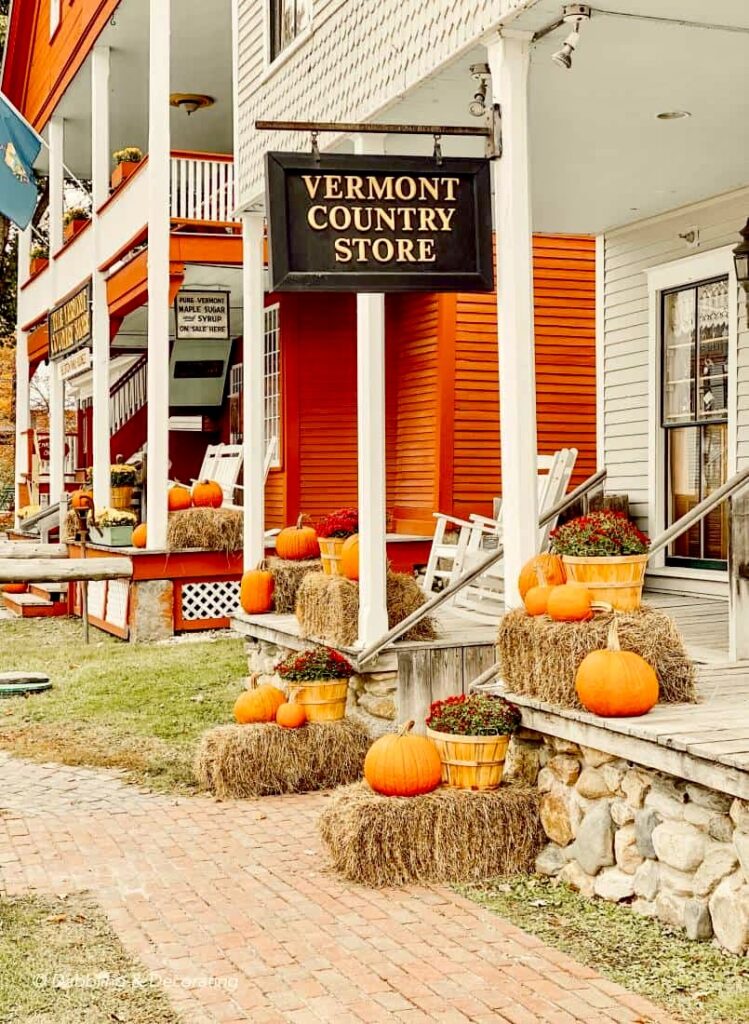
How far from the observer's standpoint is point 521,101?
604 cm

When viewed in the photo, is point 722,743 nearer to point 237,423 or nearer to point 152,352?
point 152,352

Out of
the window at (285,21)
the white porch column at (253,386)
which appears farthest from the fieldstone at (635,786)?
the window at (285,21)

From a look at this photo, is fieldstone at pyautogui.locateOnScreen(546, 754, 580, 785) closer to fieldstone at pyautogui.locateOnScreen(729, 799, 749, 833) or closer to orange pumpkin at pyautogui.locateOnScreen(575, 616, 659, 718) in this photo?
orange pumpkin at pyautogui.locateOnScreen(575, 616, 659, 718)

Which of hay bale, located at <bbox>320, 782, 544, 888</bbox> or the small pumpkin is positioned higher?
the small pumpkin

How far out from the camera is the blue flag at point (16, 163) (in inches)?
655

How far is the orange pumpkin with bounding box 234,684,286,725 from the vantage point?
7.51m

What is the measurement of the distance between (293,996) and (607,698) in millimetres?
1705

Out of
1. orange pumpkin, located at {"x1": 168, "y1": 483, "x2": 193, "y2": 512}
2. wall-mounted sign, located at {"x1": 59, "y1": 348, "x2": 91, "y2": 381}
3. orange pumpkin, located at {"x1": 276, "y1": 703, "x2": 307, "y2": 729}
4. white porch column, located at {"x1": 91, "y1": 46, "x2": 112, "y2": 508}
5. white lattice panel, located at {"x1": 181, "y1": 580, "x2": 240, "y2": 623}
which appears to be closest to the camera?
orange pumpkin, located at {"x1": 276, "y1": 703, "x2": 307, "y2": 729}

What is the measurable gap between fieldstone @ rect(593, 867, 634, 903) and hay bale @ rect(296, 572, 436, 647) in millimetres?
2938

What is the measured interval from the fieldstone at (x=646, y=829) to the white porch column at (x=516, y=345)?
1507mm

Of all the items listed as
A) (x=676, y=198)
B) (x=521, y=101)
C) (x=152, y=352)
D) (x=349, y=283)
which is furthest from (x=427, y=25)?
(x=152, y=352)

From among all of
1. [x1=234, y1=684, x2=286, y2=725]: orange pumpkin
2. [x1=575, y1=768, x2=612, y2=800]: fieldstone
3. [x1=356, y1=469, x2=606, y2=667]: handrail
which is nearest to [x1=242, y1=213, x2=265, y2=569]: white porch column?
[x1=356, y1=469, x2=606, y2=667]: handrail

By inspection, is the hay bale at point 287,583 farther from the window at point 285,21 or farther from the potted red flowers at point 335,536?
the window at point 285,21

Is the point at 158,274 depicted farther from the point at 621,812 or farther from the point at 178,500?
the point at 621,812
